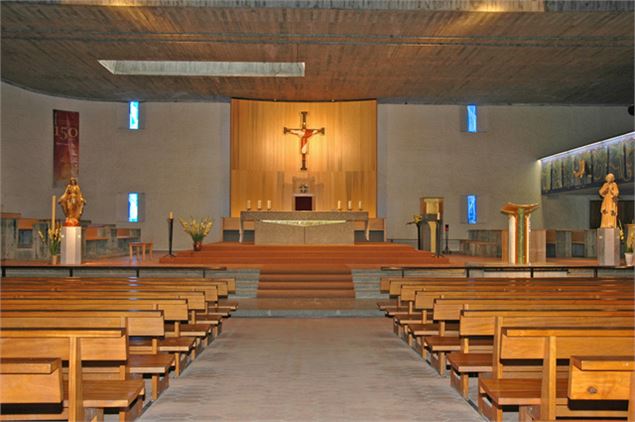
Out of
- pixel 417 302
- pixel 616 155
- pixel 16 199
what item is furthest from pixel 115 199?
pixel 417 302

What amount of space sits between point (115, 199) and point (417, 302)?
16.4 meters

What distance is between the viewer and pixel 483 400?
436cm

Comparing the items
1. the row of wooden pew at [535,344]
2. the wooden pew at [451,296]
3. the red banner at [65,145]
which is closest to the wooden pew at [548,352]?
the row of wooden pew at [535,344]

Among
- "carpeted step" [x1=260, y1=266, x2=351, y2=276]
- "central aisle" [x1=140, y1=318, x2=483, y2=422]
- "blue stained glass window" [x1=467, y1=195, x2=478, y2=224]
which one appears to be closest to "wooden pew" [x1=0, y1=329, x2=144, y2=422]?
"central aisle" [x1=140, y1=318, x2=483, y2=422]

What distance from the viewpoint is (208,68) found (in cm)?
1683

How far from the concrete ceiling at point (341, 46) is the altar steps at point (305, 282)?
4.57 m

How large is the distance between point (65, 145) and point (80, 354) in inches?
710

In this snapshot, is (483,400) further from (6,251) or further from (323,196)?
(323,196)

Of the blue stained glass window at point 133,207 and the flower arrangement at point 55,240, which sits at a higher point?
the blue stained glass window at point 133,207

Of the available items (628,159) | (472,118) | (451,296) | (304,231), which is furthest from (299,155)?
(451,296)

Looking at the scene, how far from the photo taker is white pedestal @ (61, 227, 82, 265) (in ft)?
40.3

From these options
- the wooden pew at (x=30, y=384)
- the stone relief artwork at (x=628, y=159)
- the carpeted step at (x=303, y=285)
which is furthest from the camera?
the stone relief artwork at (x=628, y=159)

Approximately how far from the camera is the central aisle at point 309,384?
4.27 m

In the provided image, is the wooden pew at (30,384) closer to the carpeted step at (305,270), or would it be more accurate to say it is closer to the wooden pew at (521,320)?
the wooden pew at (521,320)
